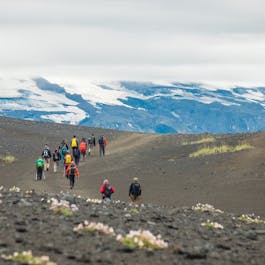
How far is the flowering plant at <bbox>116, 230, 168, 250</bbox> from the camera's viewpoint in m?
14.7

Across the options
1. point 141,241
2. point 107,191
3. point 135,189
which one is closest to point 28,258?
point 141,241

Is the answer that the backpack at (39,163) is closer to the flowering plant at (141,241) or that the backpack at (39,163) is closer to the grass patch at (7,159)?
the grass patch at (7,159)

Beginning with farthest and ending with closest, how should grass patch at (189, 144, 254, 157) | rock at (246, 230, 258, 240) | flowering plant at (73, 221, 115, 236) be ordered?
grass patch at (189, 144, 254, 157) → rock at (246, 230, 258, 240) → flowering plant at (73, 221, 115, 236)

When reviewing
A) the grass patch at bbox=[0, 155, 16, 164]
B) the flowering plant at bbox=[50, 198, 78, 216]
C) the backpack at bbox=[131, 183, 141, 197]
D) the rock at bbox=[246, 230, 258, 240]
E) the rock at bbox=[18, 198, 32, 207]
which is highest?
the flowering plant at bbox=[50, 198, 78, 216]

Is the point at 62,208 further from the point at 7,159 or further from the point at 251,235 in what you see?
the point at 7,159

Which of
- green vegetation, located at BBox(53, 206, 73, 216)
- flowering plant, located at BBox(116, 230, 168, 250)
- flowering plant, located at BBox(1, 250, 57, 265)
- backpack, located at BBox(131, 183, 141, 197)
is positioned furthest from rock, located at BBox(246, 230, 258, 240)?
backpack, located at BBox(131, 183, 141, 197)

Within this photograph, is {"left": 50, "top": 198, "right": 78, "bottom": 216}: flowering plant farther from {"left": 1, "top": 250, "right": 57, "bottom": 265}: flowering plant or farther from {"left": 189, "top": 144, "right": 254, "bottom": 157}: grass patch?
{"left": 189, "top": 144, "right": 254, "bottom": 157}: grass patch

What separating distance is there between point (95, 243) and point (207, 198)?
2288 centimetres

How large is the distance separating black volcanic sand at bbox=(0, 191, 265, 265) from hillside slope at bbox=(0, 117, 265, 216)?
12.8m

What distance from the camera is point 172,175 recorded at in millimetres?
45688

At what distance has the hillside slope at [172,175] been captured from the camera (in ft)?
122

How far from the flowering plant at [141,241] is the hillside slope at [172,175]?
17538mm

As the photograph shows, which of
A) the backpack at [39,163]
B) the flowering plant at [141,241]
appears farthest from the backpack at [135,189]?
the flowering plant at [141,241]

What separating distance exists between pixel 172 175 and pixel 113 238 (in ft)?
100
